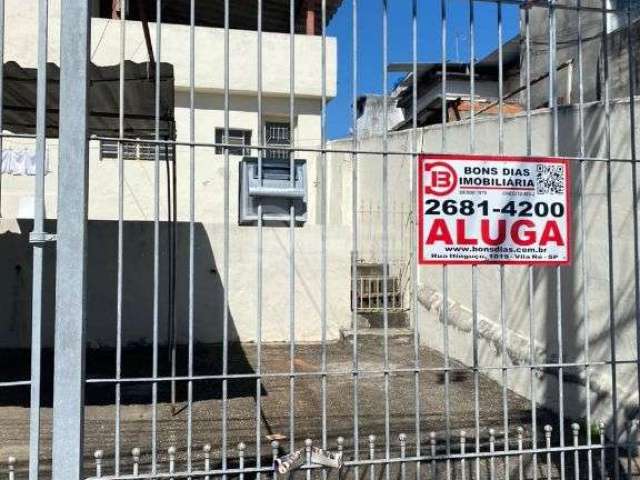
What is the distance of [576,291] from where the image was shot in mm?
5820

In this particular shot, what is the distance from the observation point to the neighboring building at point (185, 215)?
991 centimetres

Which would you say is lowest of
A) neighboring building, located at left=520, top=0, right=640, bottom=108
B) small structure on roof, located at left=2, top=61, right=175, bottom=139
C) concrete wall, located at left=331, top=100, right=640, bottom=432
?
concrete wall, located at left=331, top=100, right=640, bottom=432

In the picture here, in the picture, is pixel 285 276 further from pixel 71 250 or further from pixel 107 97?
pixel 71 250

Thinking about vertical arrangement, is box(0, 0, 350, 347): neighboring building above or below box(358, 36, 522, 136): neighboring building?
below

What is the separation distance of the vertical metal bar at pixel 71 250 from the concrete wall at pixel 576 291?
2682 millimetres

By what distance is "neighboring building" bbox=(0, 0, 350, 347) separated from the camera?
390 inches

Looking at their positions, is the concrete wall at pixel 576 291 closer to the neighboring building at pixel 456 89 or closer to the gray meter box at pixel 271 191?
the gray meter box at pixel 271 191

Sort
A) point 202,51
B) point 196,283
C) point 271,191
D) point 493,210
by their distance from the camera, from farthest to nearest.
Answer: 1. point 202,51
2. point 196,283
3. point 493,210
4. point 271,191

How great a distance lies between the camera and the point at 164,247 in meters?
10.2

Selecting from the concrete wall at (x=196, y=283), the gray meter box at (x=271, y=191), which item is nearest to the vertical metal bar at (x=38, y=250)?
the gray meter box at (x=271, y=191)

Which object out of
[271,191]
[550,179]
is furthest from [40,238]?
[550,179]

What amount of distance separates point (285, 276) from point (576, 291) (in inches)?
224

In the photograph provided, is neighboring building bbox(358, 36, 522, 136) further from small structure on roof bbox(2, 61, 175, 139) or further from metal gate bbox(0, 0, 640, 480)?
small structure on roof bbox(2, 61, 175, 139)

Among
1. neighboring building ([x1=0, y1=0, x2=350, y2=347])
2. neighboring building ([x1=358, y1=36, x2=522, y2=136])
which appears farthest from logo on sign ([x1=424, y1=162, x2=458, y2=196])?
neighboring building ([x1=358, y1=36, x2=522, y2=136])
